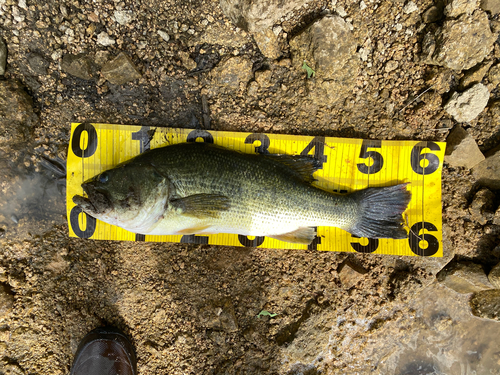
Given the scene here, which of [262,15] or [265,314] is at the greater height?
[262,15]

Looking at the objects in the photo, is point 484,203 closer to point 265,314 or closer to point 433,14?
point 433,14

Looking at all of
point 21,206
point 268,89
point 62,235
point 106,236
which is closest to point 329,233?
point 268,89

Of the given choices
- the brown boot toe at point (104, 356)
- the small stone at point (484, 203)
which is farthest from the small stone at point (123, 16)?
the small stone at point (484, 203)

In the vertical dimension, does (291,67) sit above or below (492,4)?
below

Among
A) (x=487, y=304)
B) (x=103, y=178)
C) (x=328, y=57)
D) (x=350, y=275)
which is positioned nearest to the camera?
(x=103, y=178)

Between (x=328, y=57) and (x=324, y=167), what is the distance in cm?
135

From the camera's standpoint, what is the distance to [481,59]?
→ 127 inches

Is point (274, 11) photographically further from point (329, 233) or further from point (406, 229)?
point (406, 229)

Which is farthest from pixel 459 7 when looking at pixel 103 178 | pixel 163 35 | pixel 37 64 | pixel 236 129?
pixel 37 64

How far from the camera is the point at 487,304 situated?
3.53 meters

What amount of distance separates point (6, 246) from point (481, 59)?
650 centimetres

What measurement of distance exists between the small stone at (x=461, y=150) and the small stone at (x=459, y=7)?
1333 millimetres

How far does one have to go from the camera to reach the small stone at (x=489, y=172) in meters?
3.40

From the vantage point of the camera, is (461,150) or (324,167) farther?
(324,167)
